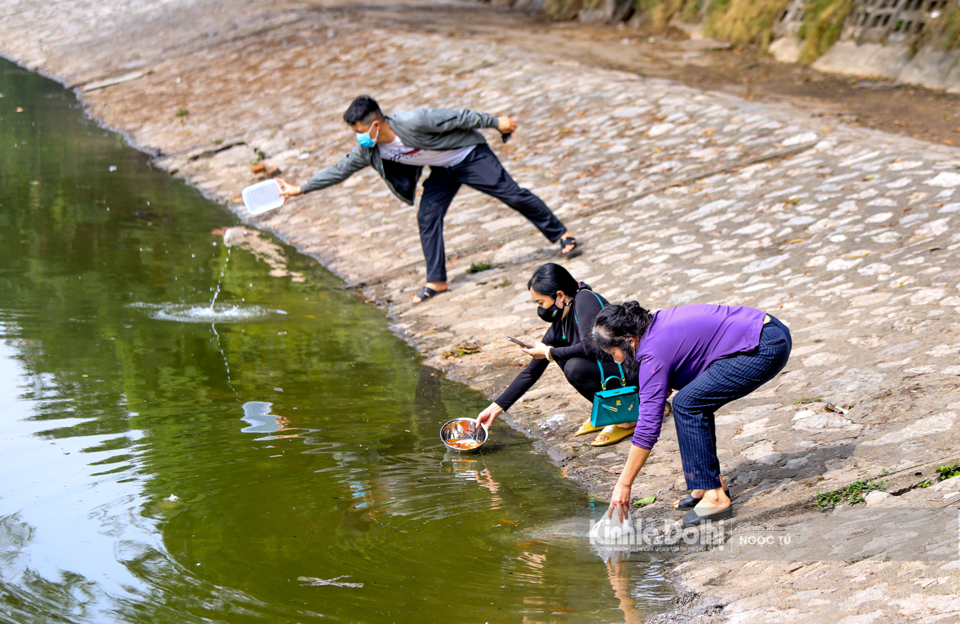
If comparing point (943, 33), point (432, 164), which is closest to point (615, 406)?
point (432, 164)

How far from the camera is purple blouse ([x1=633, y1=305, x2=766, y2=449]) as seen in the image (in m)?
3.87

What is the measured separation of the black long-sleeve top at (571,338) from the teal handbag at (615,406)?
0.25 meters

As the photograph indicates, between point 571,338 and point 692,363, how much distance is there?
118 cm

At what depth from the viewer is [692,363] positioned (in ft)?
13.4

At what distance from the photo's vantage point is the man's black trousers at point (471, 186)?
25.3ft

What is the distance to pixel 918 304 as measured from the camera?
596 centimetres

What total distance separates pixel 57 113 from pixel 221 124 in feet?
13.6

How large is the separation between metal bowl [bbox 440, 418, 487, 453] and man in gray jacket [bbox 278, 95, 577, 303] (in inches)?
105

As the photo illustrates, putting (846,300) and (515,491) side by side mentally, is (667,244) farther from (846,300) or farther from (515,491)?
(515,491)

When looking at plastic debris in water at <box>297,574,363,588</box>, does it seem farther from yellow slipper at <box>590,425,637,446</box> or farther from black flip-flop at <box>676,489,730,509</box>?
yellow slipper at <box>590,425,637,446</box>

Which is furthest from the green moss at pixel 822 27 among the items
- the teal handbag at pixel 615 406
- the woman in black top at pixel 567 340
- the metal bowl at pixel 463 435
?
the metal bowl at pixel 463 435

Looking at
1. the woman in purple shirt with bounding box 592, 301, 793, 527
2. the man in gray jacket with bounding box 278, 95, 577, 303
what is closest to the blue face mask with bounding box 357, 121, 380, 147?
the man in gray jacket with bounding box 278, 95, 577, 303

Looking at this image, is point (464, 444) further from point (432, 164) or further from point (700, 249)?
point (700, 249)

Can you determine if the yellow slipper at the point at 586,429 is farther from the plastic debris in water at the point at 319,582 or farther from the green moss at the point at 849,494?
the plastic debris in water at the point at 319,582
